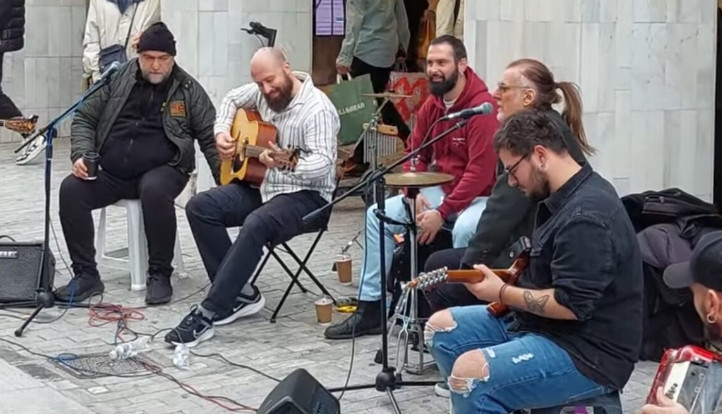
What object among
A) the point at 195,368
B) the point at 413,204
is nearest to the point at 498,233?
the point at 413,204

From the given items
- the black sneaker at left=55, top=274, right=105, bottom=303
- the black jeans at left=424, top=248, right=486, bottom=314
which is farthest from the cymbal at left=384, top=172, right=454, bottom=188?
the black sneaker at left=55, top=274, right=105, bottom=303

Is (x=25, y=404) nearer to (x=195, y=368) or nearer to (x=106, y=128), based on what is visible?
(x=195, y=368)

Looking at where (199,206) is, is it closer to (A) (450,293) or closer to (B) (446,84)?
(B) (446,84)

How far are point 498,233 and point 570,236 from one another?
125 cm

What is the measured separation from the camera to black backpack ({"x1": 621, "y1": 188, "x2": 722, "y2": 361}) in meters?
6.13

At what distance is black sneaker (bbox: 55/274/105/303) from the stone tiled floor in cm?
10

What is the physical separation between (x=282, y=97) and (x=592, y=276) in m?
3.08

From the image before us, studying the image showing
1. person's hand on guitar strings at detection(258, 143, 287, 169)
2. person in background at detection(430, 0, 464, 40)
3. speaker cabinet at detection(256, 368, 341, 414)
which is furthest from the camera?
person in background at detection(430, 0, 464, 40)

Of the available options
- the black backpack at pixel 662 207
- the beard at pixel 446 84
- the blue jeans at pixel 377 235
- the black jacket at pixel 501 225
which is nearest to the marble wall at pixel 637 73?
the black backpack at pixel 662 207

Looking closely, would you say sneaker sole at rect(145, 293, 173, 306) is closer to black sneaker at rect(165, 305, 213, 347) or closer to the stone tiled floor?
the stone tiled floor

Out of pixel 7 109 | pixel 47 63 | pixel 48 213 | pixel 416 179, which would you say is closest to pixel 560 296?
pixel 416 179

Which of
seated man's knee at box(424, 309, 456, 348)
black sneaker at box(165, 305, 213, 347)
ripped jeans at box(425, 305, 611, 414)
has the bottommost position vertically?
black sneaker at box(165, 305, 213, 347)

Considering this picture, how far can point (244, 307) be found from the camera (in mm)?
7281

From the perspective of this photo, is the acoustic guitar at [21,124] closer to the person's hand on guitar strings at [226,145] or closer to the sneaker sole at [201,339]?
the person's hand on guitar strings at [226,145]
